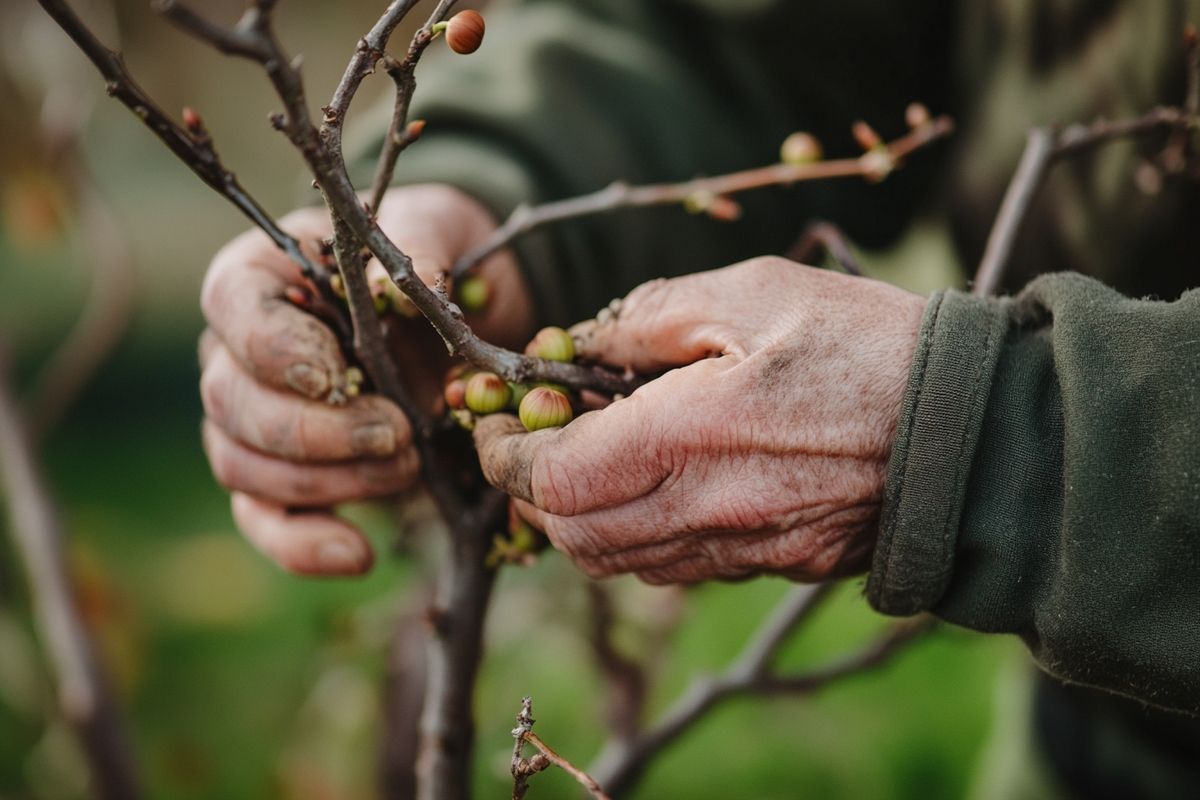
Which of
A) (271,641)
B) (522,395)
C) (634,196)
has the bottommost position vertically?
(271,641)

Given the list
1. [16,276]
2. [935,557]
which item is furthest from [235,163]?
[935,557]

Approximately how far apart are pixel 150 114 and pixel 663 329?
2.12 feet

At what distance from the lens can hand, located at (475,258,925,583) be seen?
110 centimetres

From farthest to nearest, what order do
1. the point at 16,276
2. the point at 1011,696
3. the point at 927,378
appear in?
the point at 16,276 → the point at 1011,696 → the point at 927,378

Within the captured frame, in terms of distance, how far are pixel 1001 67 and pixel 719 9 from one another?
699 mm

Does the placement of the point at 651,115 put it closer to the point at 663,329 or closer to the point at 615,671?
the point at 663,329

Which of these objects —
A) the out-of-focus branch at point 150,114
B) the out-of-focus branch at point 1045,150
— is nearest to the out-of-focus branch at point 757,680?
the out-of-focus branch at point 1045,150

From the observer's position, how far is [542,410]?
1145 mm

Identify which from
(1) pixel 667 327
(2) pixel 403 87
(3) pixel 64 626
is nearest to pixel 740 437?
(1) pixel 667 327

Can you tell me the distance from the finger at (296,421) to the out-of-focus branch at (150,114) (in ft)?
1.03

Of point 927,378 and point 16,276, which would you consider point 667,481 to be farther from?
point 16,276

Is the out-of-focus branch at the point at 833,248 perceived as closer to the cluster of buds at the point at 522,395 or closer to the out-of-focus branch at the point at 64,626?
the cluster of buds at the point at 522,395

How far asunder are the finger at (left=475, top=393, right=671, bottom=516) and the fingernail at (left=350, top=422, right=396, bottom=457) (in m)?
0.22

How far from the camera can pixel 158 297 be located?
514cm
